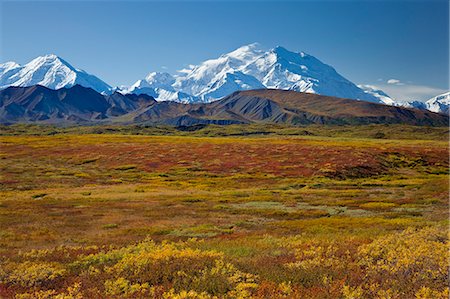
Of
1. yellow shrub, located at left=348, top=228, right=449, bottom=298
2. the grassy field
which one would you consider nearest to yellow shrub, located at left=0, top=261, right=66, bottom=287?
the grassy field

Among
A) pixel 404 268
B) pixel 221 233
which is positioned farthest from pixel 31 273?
pixel 404 268

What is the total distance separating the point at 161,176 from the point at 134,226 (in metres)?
49.5

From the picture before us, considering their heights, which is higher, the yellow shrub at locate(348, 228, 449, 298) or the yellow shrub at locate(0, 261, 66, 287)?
the yellow shrub at locate(348, 228, 449, 298)

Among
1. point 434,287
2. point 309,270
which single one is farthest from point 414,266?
point 309,270

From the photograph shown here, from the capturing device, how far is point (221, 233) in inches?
1194

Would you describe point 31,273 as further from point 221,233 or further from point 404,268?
point 404,268

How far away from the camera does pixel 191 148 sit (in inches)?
4847

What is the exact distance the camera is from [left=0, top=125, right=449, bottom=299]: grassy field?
15.6 metres

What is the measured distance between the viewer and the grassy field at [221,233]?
15.6 meters

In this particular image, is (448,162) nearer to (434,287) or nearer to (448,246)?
(448,246)

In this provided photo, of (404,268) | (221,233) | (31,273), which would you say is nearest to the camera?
(404,268)

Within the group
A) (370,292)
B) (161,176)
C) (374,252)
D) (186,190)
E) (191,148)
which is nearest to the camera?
(370,292)

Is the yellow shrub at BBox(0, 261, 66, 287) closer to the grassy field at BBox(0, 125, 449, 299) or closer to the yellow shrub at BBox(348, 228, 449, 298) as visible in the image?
the grassy field at BBox(0, 125, 449, 299)

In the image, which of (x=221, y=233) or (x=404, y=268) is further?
(x=221, y=233)
